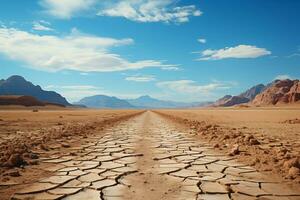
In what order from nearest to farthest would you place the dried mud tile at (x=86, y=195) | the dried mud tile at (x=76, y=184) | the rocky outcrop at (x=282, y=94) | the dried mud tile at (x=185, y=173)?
1. the dried mud tile at (x=86, y=195)
2. the dried mud tile at (x=76, y=184)
3. the dried mud tile at (x=185, y=173)
4. the rocky outcrop at (x=282, y=94)

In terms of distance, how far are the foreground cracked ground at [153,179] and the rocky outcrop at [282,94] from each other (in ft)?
474

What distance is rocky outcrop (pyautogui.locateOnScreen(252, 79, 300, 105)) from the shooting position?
144250 millimetres

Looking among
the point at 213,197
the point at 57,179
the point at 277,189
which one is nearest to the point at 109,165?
the point at 57,179

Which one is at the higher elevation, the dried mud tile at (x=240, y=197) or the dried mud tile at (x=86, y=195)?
the dried mud tile at (x=240, y=197)

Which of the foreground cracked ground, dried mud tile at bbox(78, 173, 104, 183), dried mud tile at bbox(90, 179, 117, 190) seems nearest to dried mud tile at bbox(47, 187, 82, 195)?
the foreground cracked ground

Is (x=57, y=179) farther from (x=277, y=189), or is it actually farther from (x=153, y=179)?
(x=277, y=189)

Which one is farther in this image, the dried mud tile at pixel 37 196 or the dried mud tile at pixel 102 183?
the dried mud tile at pixel 102 183

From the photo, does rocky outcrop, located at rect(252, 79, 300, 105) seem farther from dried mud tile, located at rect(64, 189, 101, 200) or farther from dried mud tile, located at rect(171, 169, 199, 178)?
dried mud tile, located at rect(64, 189, 101, 200)

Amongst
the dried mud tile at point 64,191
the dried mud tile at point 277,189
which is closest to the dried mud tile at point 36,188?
the dried mud tile at point 64,191

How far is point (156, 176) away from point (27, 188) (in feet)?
6.59

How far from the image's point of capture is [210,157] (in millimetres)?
7711

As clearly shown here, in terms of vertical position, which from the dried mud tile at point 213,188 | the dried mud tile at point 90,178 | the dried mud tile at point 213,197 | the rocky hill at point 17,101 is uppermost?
the rocky hill at point 17,101

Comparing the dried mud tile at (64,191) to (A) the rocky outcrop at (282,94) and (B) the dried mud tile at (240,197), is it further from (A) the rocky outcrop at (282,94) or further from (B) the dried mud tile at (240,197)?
(A) the rocky outcrop at (282,94)

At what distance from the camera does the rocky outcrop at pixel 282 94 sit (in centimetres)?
14425
